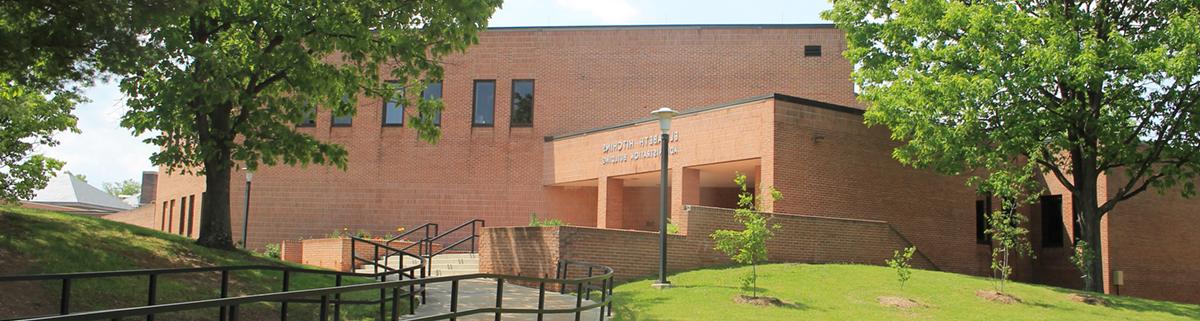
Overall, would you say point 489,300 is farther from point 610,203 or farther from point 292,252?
point 292,252

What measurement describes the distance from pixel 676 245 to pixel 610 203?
27.7 ft

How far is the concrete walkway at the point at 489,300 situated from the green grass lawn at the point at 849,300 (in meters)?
0.83

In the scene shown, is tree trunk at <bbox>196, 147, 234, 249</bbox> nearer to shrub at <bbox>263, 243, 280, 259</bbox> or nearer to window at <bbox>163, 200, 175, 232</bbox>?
shrub at <bbox>263, 243, 280, 259</bbox>

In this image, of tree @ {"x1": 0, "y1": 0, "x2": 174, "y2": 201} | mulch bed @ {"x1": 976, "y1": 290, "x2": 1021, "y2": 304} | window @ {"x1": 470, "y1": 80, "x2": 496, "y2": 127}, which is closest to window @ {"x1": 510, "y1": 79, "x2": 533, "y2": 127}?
window @ {"x1": 470, "y1": 80, "x2": 496, "y2": 127}

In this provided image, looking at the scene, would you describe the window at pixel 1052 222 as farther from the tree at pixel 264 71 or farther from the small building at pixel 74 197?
the small building at pixel 74 197

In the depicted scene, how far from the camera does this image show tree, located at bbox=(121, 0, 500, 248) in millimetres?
15828

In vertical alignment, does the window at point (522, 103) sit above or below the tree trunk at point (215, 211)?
above

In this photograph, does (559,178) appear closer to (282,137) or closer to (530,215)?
(530,215)

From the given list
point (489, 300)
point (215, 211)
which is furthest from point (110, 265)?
point (489, 300)

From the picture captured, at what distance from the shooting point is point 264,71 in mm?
17250

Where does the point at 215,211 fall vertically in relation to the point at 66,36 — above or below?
below

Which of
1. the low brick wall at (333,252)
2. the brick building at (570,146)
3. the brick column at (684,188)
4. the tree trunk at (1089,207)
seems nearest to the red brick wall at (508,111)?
the brick building at (570,146)

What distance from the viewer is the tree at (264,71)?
1583 centimetres

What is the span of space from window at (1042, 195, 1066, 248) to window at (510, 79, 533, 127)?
16.3 metres
